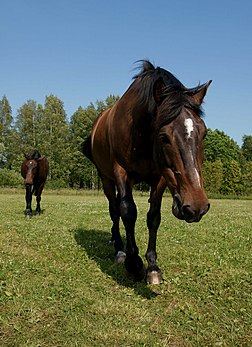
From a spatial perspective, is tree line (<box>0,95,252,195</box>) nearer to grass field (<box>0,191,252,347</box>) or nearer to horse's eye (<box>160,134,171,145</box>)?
grass field (<box>0,191,252,347</box>)

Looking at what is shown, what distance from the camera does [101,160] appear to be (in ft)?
23.5

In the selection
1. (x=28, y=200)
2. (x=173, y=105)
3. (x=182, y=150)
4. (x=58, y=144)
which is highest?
(x=58, y=144)

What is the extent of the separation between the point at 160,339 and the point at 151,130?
242cm

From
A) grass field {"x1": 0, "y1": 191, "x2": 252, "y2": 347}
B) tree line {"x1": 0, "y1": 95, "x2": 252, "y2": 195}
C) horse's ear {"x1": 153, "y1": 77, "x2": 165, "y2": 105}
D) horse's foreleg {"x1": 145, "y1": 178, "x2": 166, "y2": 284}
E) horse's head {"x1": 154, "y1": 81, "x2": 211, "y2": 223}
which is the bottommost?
grass field {"x1": 0, "y1": 191, "x2": 252, "y2": 347}

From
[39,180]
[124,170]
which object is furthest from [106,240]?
[39,180]

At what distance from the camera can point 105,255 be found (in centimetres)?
686

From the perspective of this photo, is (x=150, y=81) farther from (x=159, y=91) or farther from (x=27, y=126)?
(x=27, y=126)

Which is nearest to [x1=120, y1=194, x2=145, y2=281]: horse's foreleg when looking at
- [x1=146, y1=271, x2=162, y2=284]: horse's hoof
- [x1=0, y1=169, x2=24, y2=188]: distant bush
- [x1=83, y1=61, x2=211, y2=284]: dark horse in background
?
[x1=83, y1=61, x2=211, y2=284]: dark horse in background

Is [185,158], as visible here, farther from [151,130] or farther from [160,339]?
[160,339]

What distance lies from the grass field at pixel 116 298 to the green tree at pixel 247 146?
3853 inches

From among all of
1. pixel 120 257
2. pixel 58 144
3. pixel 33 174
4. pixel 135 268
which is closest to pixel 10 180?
pixel 58 144

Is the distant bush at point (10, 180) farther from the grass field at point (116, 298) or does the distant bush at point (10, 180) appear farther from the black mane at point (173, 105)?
the black mane at point (173, 105)

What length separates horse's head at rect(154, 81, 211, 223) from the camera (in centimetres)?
340

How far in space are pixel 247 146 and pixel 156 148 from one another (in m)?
105
